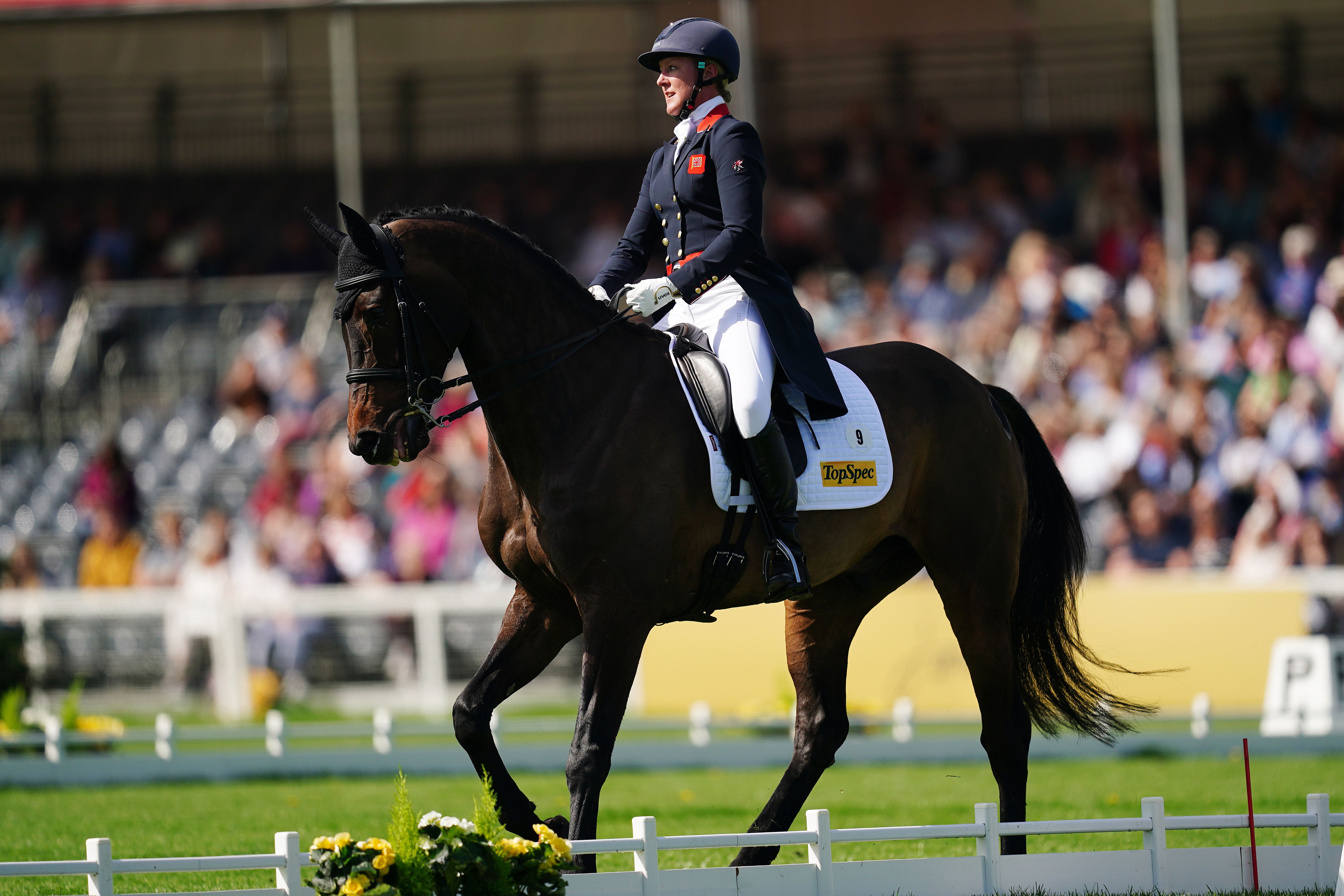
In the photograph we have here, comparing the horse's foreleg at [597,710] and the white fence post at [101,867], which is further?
the horse's foreleg at [597,710]

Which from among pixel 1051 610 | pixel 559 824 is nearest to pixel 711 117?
pixel 1051 610

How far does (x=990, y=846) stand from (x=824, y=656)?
1.28 m

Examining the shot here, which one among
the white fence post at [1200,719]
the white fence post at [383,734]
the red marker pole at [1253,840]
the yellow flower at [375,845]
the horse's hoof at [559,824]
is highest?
the yellow flower at [375,845]

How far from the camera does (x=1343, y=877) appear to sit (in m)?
5.14

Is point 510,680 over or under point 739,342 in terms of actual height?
under

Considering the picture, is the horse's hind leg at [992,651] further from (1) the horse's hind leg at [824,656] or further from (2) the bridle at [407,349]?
(2) the bridle at [407,349]

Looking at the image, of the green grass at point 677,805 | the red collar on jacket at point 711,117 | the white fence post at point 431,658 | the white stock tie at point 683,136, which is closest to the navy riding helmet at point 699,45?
the red collar on jacket at point 711,117

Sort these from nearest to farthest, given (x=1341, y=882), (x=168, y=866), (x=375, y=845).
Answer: (x=375, y=845) → (x=168, y=866) → (x=1341, y=882)

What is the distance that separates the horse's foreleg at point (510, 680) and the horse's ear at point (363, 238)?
136cm

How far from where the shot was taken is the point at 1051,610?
7051mm

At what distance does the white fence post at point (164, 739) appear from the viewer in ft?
35.2

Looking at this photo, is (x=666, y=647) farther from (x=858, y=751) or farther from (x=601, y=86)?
(x=601, y=86)

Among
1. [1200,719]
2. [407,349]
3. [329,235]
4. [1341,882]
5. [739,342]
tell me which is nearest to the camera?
[1341,882]

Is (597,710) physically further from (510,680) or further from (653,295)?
(653,295)
